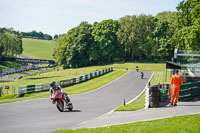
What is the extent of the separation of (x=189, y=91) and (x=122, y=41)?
62.0 meters

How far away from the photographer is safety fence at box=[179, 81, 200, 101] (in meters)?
14.2

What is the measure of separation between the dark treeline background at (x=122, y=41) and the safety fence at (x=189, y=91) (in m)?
56.5

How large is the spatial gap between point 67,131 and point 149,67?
56098 millimetres

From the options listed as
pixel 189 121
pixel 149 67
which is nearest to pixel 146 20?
pixel 149 67

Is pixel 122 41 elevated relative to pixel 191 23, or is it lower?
elevated

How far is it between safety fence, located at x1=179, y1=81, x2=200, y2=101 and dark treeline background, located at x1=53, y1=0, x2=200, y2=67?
185ft

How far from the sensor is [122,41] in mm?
75500

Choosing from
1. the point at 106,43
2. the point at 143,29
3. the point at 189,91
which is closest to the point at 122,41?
the point at 106,43

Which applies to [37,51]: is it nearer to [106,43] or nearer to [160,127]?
[106,43]

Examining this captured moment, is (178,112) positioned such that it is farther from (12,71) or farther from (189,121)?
(12,71)


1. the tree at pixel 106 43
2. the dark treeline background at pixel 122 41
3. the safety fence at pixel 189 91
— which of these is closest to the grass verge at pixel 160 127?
Answer: the safety fence at pixel 189 91

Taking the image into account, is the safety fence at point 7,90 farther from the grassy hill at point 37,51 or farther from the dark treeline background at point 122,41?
the grassy hill at point 37,51

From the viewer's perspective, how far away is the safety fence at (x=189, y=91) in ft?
46.6

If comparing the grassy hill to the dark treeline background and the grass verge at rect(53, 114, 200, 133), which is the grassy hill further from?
the grass verge at rect(53, 114, 200, 133)
